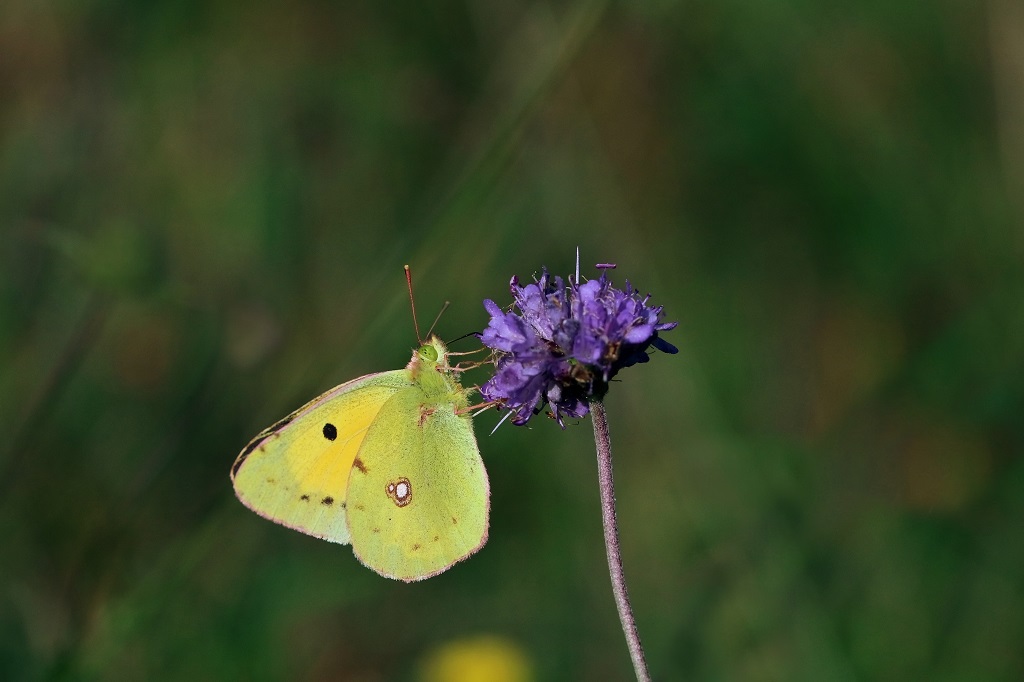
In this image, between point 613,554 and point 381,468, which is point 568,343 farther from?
point 381,468

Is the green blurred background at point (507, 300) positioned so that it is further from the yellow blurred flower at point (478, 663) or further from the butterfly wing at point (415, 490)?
the butterfly wing at point (415, 490)

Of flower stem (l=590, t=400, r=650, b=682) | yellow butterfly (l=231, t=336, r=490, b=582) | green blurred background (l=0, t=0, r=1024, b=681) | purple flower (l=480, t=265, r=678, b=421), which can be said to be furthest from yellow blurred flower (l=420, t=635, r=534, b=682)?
flower stem (l=590, t=400, r=650, b=682)

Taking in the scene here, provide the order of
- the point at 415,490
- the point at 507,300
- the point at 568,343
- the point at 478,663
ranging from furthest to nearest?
1. the point at 507,300
2. the point at 478,663
3. the point at 415,490
4. the point at 568,343

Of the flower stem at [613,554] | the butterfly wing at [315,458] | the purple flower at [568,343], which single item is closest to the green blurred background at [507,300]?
the butterfly wing at [315,458]

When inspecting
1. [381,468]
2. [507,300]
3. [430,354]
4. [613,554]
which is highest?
[507,300]

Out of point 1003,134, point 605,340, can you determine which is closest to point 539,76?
point 605,340

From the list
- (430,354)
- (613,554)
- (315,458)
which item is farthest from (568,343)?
(315,458)
